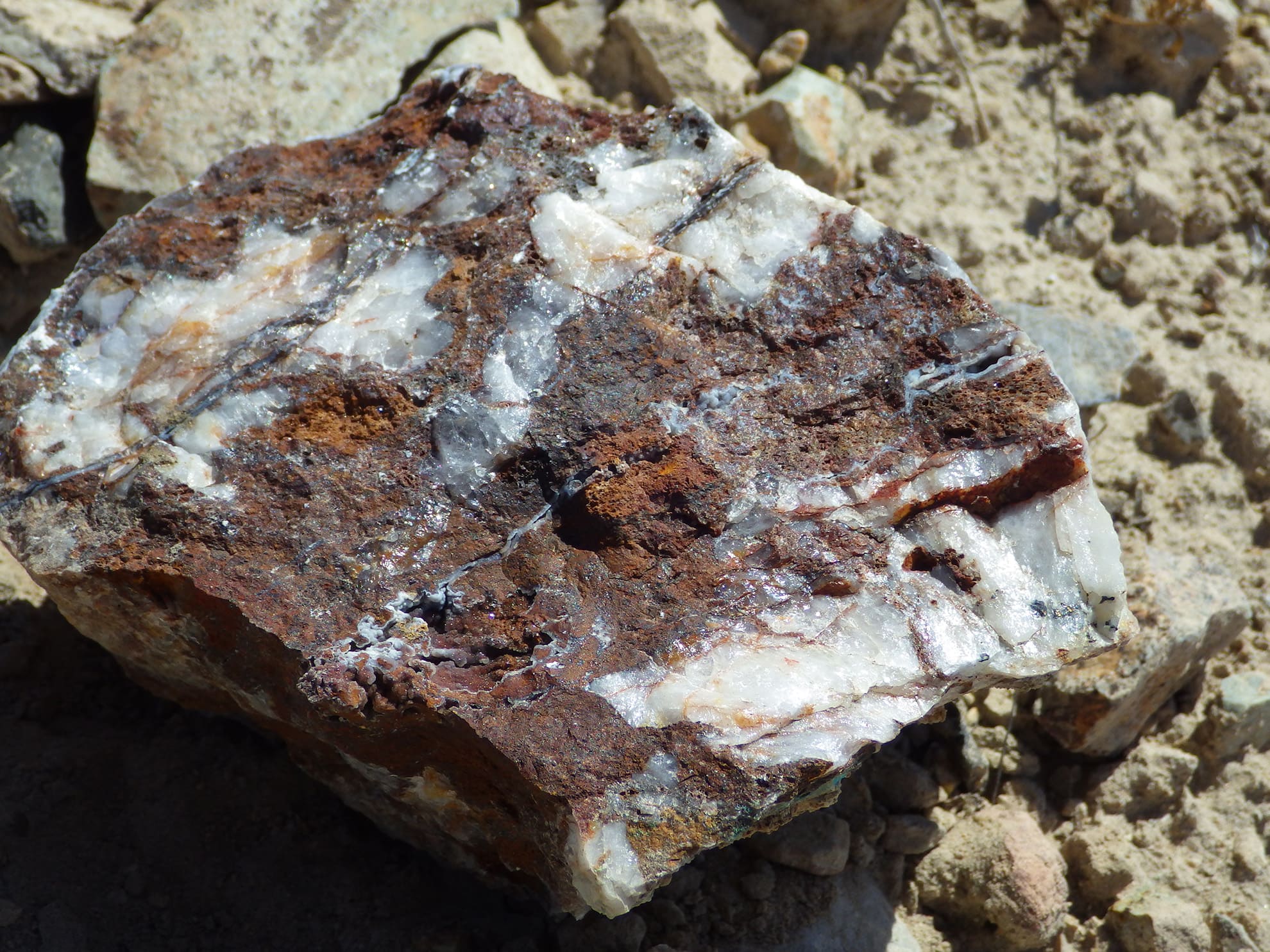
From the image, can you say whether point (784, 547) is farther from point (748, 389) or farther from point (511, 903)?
point (511, 903)

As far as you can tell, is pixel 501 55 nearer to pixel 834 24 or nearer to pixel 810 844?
pixel 834 24

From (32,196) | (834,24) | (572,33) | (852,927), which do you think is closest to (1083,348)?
(834,24)

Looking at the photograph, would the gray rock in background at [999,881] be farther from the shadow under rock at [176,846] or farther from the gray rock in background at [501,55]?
the gray rock in background at [501,55]

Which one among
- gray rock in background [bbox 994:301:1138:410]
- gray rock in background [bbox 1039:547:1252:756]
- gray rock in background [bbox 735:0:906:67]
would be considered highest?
gray rock in background [bbox 735:0:906:67]

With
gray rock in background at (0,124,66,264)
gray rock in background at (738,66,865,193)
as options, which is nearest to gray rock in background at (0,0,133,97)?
gray rock in background at (0,124,66,264)

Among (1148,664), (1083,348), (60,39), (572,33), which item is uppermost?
(60,39)

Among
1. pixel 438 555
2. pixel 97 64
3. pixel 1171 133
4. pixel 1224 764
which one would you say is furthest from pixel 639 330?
pixel 1171 133

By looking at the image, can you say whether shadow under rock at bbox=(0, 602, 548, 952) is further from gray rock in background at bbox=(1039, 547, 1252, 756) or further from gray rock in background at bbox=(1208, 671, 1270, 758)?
gray rock in background at bbox=(1208, 671, 1270, 758)

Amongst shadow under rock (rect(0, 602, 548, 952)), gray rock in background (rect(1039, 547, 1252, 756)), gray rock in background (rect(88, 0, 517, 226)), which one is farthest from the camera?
gray rock in background (rect(88, 0, 517, 226))
